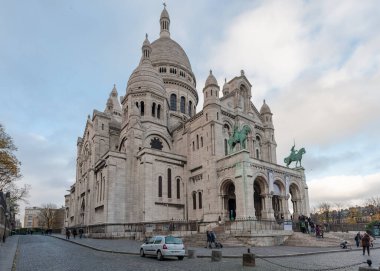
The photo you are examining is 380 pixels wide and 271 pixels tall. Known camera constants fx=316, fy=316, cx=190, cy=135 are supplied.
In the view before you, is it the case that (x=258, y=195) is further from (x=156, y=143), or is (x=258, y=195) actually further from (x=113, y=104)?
(x=113, y=104)

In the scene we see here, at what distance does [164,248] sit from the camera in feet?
57.1

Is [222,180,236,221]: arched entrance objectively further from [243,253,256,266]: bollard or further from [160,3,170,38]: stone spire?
[160,3,170,38]: stone spire

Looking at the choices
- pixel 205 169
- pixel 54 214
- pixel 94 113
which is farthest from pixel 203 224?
pixel 54 214

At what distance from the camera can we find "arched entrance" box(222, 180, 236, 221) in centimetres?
3619

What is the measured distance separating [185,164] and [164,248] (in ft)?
85.1

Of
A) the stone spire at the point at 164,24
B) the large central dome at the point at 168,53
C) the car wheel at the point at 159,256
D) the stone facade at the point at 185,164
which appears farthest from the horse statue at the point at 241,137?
the stone spire at the point at 164,24

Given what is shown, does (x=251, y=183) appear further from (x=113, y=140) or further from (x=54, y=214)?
(x=54, y=214)

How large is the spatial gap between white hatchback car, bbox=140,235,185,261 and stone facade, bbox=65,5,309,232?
1515 cm

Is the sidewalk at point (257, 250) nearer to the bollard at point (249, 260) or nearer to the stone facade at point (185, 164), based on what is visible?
the bollard at point (249, 260)

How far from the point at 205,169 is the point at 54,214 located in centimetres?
9282

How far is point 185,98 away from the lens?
195ft

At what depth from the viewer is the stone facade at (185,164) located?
1403 inches

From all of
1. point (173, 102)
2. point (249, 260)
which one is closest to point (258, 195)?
point (249, 260)

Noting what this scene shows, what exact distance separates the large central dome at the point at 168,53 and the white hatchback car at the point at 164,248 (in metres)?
46.1
